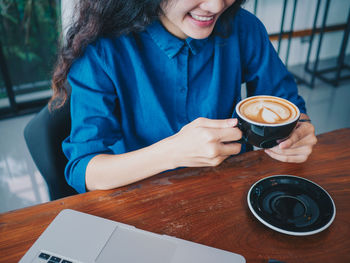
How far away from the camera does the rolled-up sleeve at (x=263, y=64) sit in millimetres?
1249

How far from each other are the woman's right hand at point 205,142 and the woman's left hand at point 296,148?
0.60 ft

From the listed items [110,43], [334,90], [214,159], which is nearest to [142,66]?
[110,43]

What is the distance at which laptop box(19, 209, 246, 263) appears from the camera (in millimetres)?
673

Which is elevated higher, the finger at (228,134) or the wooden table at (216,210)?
the finger at (228,134)

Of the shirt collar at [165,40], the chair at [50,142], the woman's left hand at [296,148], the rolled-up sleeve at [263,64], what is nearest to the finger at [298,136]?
the woman's left hand at [296,148]

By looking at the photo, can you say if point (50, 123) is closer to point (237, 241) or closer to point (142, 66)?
point (142, 66)

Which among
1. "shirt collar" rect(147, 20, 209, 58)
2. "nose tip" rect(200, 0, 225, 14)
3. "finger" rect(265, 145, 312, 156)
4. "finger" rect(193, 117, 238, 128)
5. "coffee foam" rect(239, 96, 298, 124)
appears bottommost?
"finger" rect(265, 145, 312, 156)

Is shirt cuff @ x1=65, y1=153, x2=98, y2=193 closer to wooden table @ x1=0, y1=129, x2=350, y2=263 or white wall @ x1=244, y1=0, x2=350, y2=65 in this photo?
wooden table @ x1=0, y1=129, x2=350, y2=263

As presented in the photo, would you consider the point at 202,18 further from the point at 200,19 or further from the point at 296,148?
the point at 296,148

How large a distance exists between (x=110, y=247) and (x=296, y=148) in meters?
0.61

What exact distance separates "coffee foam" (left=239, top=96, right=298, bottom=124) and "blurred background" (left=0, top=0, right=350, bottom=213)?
5.59ft

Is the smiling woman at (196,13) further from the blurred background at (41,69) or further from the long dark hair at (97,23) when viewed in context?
the blurred background at (41,69)

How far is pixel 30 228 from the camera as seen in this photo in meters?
0.76

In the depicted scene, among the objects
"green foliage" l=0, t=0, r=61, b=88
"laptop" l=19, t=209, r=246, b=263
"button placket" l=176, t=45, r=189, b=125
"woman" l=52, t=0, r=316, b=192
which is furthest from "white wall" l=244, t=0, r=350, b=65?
"laptop" l=19, t=209, r=246, b=263
